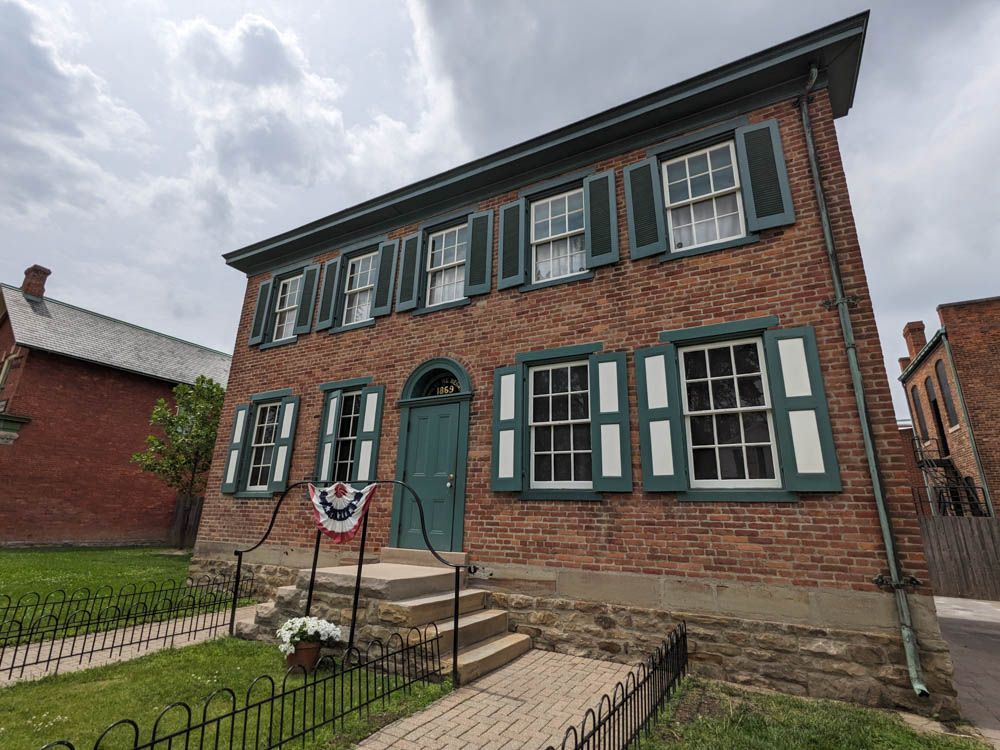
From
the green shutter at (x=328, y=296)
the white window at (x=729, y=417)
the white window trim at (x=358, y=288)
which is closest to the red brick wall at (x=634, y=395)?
the white window at (x=729, y=417)

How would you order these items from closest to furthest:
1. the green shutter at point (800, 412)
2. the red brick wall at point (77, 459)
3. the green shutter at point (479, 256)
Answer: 1. the green shutter at point (800, 412)
2. the green shutter at point (479, 256)
3. the red brick wall at point (77, 459)

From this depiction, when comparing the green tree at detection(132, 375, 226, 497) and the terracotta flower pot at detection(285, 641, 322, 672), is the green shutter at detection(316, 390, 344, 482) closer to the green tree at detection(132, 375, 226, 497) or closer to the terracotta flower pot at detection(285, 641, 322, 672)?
the terracotta flower pot at detection(285, 641, 322, 672)

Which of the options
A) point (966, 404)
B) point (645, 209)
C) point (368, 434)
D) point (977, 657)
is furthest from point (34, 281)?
point (966, 404)

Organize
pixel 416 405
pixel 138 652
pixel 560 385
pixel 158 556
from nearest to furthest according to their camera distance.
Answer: pixel 138 652, pixel 560 385, pixel 416 405, pixel 158 556

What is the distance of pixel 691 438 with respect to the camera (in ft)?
20.6

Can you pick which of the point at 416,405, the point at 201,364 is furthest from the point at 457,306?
the point at 201,364

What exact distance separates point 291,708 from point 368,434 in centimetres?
497

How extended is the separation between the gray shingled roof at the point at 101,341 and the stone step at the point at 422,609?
19.0 m

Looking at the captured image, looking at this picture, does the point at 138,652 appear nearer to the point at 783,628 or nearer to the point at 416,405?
the point at 416,405

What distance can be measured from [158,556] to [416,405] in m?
12.0

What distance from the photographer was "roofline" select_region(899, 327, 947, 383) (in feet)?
52.9

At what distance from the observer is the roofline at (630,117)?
646cm

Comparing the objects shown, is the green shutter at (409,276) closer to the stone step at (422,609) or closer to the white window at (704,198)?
the white window at (704,198)

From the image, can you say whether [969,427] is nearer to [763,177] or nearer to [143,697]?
[763,177]
